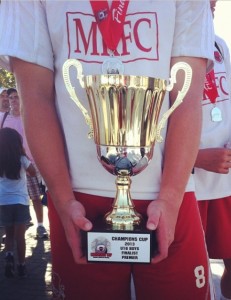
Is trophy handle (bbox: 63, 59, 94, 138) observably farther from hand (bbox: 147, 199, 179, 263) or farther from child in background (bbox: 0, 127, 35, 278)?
child in background (bbox: 0, 127, 35, 278)

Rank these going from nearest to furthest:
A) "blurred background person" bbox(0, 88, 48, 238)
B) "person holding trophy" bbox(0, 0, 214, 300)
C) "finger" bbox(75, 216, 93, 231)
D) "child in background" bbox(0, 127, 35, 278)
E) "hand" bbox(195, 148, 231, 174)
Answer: "finger" bbox(75, 216, 93, 231) < "person holding trophy" bbox(0, 0, 214, 300) < "hand" bbox(195, 148, 231, 174) < "child in background" bbox(0, 127, 35, 278) < "blurred background person" bbox(0, 88, 48, 238)

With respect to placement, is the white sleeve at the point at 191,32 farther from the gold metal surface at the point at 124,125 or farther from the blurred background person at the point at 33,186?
the blurred background person at the point at 33,186

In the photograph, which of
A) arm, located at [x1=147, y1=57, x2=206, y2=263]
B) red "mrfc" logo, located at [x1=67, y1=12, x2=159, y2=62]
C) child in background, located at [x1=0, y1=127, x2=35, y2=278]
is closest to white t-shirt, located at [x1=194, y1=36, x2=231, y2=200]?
arm, located at [x1=147, y1=57, x2=206, y2=263]

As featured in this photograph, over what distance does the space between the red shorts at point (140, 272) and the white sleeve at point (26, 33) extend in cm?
45

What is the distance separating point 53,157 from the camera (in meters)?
1.37

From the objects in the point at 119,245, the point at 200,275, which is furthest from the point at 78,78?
the point at 200,275

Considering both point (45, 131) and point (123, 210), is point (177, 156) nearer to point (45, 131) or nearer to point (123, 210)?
point (123, 210)

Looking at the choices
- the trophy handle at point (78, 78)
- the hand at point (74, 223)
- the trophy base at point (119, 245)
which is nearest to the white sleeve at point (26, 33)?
the trophy handle at point (78, 78)

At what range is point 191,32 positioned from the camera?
56.4 inches

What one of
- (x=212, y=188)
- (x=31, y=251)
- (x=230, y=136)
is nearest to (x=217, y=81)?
(x=230, y=136)

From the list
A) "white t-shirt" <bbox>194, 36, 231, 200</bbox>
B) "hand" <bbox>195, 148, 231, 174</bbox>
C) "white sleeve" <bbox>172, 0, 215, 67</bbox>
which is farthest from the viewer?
"white t-shirt" <bbox>194, 36, 231, 200</bbox>

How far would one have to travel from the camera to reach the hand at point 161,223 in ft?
4.00

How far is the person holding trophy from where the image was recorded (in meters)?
1.31

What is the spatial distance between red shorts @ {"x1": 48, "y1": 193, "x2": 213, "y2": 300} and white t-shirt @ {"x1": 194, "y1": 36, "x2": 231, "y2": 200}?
92 centimetres
